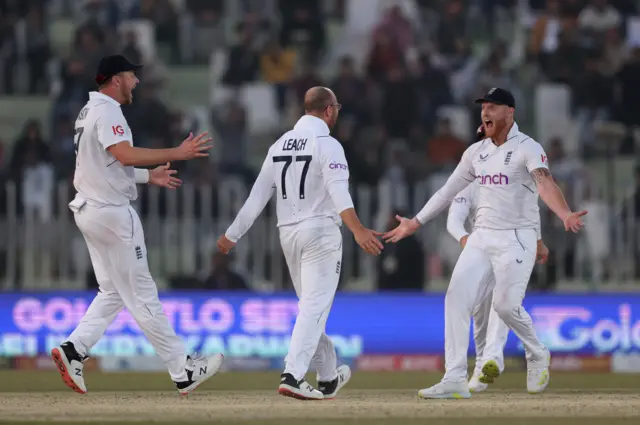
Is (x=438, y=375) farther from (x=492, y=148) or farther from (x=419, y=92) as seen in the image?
(x=419, y=92)

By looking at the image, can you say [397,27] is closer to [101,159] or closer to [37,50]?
[37,50]

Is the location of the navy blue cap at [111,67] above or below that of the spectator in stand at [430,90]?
below

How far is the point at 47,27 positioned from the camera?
2138 centimetres

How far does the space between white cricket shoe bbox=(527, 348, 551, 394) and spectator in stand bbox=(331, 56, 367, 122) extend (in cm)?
904

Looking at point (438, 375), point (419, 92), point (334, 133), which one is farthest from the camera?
point (419, 92)

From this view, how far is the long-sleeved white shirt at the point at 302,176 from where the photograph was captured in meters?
9.90

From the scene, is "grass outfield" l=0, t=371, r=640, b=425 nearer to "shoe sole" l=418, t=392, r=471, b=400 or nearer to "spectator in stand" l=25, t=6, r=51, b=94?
"shoe sole" l=418, t=392, r=471, b=400

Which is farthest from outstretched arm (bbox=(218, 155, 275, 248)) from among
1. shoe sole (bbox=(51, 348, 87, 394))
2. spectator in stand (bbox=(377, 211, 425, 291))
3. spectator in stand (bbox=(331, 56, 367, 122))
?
spectator in stand (bbox=(331, 56, 367, 122))

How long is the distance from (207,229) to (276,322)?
1900 millimetres

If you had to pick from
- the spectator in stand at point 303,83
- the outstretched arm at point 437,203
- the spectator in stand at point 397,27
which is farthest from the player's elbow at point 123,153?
the spectator in stand at point 397,27

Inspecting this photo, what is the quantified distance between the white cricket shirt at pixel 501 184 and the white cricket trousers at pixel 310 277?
91 centimetres

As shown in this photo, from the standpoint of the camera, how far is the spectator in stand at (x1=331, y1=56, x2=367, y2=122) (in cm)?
1955

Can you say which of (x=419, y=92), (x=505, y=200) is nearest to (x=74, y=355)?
(x=505, y=200)

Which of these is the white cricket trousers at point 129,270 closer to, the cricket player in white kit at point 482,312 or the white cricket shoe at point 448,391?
the white cricket shoe at point 448,391
